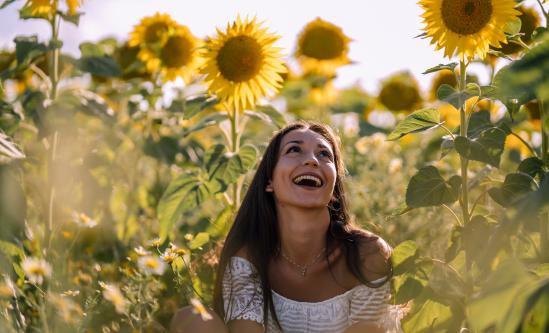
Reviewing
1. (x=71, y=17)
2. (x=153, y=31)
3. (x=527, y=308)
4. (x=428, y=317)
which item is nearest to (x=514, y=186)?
(x=428, y=317)

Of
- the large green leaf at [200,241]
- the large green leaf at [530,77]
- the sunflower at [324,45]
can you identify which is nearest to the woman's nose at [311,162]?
the large green leaf at [200,241]

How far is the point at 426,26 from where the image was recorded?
8.34 ft

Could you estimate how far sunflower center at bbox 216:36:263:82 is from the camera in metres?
3.27

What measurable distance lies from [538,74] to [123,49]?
367 cm

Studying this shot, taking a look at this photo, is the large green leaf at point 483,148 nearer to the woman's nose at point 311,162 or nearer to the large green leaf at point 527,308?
the woman's nose at point 311,162

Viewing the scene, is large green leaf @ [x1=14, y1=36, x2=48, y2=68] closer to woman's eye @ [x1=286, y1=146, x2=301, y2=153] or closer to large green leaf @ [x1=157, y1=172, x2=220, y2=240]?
large green leaf @ [x1=157, y1=172, x2=220, y2=240]

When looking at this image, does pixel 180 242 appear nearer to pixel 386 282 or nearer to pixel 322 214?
pixel 322 214

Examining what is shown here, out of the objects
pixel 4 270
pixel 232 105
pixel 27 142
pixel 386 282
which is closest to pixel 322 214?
pixel 386 282

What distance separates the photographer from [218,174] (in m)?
3.02

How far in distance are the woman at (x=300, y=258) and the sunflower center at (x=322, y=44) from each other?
2465mm

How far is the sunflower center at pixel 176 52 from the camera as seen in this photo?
151 inches

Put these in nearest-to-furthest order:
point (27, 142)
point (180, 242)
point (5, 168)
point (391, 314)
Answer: point (391, 314) < point (5, 168) < point (180, 242) < point (27, 142)

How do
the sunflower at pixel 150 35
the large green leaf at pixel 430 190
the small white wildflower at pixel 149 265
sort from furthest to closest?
the sunflower at pixel 150 35 < the small white wildflower at pixel 149 265 < the large green leaf at pixel 430 190

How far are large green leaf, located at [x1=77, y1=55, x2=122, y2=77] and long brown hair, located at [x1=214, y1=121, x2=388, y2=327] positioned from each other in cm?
92
